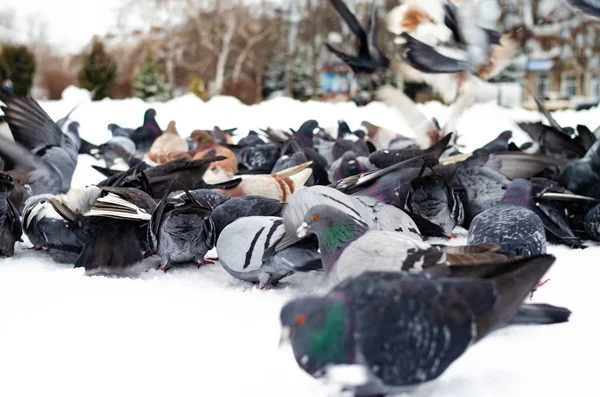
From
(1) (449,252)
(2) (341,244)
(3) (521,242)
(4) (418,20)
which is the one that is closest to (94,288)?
(2) (341,244)

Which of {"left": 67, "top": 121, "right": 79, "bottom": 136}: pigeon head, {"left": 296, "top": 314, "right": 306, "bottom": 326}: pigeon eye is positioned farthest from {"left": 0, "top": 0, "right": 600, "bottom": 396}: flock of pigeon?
{"left": 67, "top": 121, "right": 79, "bottom": 136}: pigeon head

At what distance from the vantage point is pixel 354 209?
95.6 inches

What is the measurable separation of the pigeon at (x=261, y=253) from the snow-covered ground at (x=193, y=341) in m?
0.09

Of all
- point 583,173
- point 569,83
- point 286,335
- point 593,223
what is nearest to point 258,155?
point 583,173

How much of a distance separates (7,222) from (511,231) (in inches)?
93.9

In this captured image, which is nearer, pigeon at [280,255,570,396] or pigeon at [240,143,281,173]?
pigeon at [280,255,570,396]

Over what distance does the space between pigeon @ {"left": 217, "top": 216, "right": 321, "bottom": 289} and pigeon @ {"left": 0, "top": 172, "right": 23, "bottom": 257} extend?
47.1 inches

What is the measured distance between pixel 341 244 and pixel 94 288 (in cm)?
115

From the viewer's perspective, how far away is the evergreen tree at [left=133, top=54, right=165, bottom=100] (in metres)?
22.9

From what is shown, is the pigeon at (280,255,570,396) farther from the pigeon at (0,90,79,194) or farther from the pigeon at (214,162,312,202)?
the pigeon at (0,90,79,194)

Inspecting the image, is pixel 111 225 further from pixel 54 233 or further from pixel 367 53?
pixel 367 53

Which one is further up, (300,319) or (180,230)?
(300,319)

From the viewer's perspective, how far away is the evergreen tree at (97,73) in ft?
73.8

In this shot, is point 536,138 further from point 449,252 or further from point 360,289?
point 360,289
